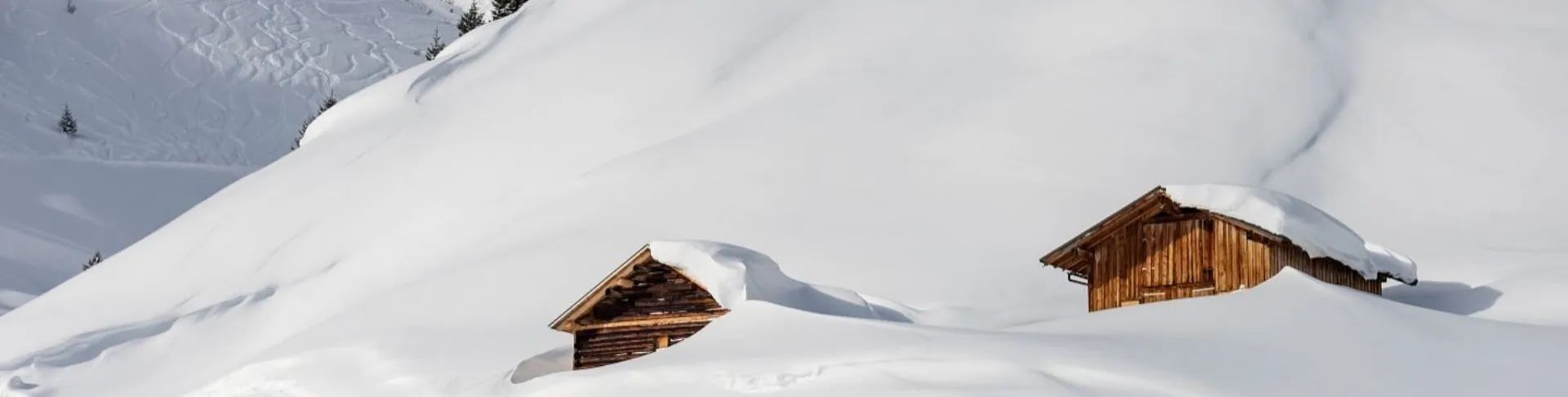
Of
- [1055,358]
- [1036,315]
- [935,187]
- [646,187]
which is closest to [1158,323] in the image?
[1055,358]

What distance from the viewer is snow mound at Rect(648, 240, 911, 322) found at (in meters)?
25.1

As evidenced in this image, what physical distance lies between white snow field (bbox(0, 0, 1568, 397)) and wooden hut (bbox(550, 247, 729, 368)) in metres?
1.26

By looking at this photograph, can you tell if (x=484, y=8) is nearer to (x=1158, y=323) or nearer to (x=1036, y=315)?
(x=1036, y=315)

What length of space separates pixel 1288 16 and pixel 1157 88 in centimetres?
561

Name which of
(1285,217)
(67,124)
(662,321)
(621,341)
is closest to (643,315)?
(662,321)

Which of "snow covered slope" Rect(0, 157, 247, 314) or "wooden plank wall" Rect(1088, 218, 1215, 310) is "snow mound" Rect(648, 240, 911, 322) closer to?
"wooden plank wall" Rect(1088, 218, 1215, 310)

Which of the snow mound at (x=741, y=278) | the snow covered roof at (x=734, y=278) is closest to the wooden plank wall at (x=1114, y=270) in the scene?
the snow covered roof at (x=734, y=278)

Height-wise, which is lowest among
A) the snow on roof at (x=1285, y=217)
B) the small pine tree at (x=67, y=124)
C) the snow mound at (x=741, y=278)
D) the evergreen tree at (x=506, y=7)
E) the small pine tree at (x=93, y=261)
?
the snow mound at (x=741, y=278)

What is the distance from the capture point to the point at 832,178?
4347cm

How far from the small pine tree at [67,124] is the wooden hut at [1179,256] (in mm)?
64773

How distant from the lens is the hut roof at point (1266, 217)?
2653 centimetres

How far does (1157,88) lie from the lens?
46062 millimetres

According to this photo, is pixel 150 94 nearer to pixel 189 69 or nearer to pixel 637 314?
pixel 189 69

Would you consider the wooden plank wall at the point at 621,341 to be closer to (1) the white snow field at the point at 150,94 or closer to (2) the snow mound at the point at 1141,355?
(2) the snow mound at the point at 1141,355
